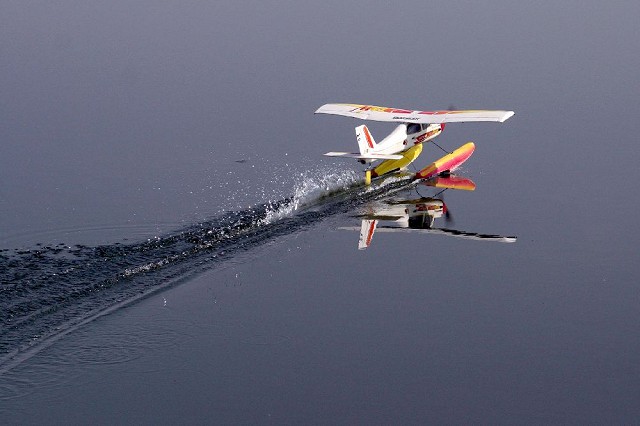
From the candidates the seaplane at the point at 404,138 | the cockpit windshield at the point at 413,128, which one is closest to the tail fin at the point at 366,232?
the seaplane at the point at 404,138

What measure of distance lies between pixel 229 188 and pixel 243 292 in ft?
29.2

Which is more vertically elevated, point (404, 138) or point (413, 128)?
point (413, 128)

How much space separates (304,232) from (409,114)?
9.87 meters

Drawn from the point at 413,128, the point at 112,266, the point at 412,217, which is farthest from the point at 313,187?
the point at 112,266

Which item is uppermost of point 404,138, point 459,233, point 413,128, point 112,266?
point 413,128

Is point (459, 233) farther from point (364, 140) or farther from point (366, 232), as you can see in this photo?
point (364, 140)

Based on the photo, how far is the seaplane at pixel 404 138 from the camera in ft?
132

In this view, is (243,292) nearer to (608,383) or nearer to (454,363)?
(454,363)

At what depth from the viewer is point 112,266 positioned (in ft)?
98.5

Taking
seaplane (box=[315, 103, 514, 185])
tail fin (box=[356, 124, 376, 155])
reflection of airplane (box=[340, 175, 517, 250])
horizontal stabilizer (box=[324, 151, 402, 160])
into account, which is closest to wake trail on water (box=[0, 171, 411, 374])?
reflection of airplane (box=[340, 175, 517, 250])

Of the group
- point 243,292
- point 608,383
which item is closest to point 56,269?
point 243,292

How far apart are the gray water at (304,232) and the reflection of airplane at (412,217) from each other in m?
0.39

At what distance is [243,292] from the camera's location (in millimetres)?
29891

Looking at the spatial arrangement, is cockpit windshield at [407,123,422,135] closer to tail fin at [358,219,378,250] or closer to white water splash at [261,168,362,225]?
white water splash at [261,168,362,225]
